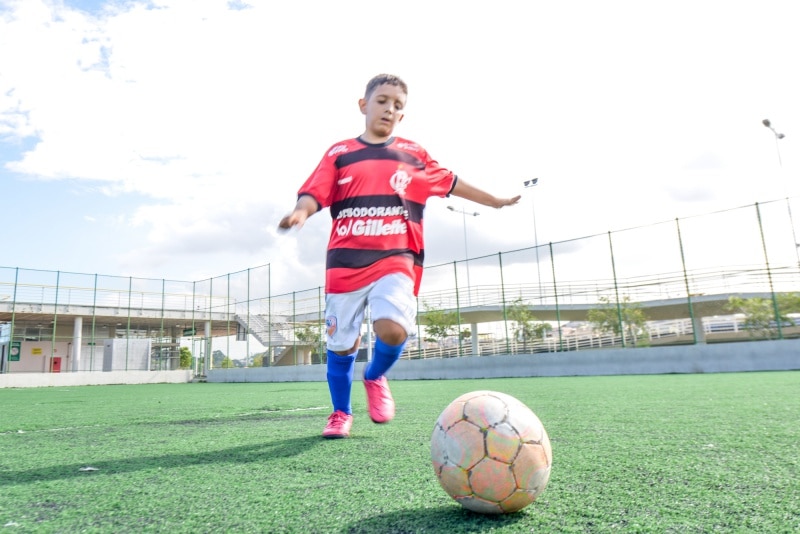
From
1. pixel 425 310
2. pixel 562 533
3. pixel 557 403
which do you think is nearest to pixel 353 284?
pixel 562 533

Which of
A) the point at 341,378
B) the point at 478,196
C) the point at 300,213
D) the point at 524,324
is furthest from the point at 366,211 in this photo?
the point at 524,324

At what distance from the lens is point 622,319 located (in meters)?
14.9

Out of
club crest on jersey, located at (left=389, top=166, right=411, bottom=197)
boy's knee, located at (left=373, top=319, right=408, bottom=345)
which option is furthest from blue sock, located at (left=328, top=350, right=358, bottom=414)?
club crest on jersey, located at (left=389, top=166, right=411, bottom=197)

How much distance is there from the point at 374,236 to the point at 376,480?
5.05ft

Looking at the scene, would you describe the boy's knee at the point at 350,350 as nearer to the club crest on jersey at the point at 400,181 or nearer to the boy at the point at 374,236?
the boy at the point at 374,236

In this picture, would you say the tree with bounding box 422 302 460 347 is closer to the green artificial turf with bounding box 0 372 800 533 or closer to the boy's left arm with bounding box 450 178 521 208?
the boy's left arm with bounding box 450 178 521 208

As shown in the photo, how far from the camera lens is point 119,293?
2770 cm

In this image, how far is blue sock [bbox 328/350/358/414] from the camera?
351cm

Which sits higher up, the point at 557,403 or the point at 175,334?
the point at 175,334

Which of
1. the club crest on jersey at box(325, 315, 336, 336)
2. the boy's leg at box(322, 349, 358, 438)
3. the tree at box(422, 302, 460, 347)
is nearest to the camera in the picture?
the club crest on jersey at box(325, 315, 336, 336)

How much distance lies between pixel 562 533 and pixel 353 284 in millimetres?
2057

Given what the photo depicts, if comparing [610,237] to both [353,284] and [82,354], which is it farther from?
[82,354]

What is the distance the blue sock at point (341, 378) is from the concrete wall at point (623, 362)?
1116cm

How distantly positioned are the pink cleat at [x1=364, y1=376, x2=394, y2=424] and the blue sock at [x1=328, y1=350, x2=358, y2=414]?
163 mm
